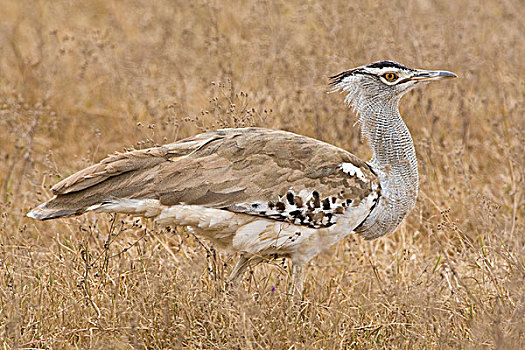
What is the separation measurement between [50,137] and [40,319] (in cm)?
262

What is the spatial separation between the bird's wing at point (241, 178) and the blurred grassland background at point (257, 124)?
261mm

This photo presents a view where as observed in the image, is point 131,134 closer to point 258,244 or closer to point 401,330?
point 258,244

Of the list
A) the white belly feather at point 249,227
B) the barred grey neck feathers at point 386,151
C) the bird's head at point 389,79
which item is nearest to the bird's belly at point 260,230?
the white belly feather at point 249,227

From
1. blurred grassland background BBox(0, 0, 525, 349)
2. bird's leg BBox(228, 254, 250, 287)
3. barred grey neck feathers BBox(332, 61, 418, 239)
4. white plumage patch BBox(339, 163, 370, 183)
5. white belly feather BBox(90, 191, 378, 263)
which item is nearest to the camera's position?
blurred grassland background BBox(0, 0, 525, 349)

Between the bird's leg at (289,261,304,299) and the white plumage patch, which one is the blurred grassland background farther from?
the white plumage patch

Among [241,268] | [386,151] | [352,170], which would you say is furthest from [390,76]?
[241,268]

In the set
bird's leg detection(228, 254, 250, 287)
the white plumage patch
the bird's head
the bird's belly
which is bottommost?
bird's leg detection(228, 254, 250, 287)

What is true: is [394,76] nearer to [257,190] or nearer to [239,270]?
[257,190]

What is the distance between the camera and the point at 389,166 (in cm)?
334

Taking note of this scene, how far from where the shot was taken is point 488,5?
22.2ft

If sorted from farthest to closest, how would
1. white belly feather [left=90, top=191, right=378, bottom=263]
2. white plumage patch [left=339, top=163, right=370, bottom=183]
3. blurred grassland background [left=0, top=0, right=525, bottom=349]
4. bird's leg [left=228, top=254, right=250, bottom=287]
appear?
bird's leg [left=228, top=254, right=250, bottom=287] < white plumage patch [left=339, top=163, right=370, bottom=183] < white belly feather [left=90, top=191, right=378, bottom=263] < blurred grassland background [left=0, top=0, right=525, bottom=349]

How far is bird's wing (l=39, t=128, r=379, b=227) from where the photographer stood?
10.0 feet

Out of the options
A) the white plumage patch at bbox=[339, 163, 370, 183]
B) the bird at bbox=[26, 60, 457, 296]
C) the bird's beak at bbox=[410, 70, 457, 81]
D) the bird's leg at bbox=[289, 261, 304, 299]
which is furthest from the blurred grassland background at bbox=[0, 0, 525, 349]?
the bird's beak at bbox=[410, 70, 457, 81]

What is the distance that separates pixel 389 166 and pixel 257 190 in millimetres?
633
